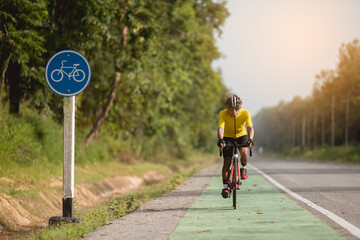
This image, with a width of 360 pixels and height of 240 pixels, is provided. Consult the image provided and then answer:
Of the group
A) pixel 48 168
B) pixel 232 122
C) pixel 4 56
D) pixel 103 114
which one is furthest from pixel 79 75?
pixel 103 114

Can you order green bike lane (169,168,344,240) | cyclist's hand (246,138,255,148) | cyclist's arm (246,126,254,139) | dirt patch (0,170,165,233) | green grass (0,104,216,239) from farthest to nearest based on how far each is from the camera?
dirt patch (0,170,165,233), cyclist's arm (246,126,254,139), green grass (0,104,216,239), cyclist's hand (246,138,255,148), green bike lane (169,168,344,240)

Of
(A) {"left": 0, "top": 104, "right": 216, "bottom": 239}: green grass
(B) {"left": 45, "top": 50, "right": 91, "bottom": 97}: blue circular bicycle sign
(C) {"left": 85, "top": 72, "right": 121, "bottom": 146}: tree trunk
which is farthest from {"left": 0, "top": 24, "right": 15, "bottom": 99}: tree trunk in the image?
(C) {"left": 85, "top": 72, "right": 121, "bottom": 146}: tree trunk

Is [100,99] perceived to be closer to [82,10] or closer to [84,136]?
[84,136]

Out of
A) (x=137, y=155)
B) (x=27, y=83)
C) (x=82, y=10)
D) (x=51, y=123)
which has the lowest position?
(x=137, y=155)

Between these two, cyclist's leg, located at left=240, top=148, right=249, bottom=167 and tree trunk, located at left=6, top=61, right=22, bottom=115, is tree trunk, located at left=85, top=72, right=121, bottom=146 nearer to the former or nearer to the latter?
tree trunk, located at left=6, top=61, right=22, bottom=115

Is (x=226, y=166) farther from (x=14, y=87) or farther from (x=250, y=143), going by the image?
(x=14, y=87)

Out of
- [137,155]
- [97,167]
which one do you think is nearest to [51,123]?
[97,167]

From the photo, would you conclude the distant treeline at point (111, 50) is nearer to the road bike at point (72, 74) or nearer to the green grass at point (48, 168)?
the green grass at point (48, 168)

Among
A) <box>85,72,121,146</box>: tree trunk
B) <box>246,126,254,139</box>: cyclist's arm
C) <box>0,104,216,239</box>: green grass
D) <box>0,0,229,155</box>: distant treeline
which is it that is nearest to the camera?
<box>0,104,216,239</box>: green grass

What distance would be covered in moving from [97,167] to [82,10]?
6522 mm

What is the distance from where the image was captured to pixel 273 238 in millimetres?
5691

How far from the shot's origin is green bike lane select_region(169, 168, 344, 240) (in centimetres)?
592

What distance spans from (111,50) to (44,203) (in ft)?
34.7

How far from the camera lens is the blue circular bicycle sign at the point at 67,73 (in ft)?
25.1
